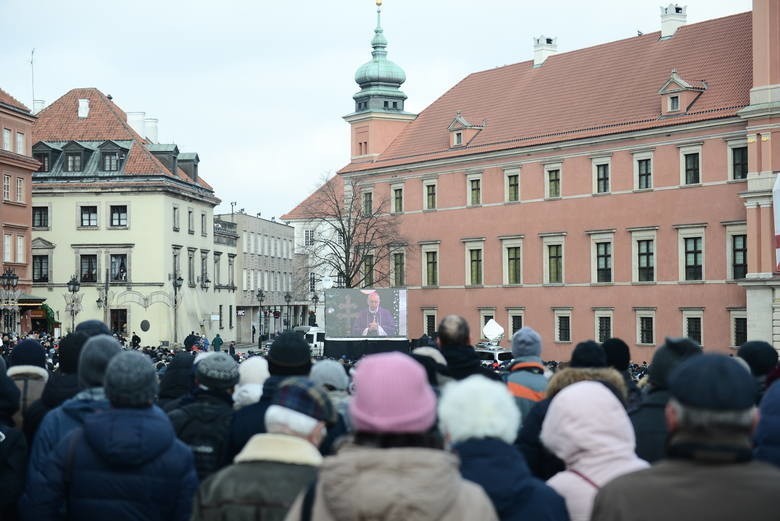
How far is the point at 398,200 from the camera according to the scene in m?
67.8

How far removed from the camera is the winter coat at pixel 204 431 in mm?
7285

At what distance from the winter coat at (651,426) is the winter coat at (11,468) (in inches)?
144

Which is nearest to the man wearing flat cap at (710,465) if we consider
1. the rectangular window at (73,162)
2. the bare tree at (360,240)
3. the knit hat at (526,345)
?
the knit hat at (526,345)

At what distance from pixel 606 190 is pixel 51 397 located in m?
49.7

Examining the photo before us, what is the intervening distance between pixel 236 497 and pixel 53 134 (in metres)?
70.8

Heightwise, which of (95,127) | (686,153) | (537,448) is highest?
(95,127)

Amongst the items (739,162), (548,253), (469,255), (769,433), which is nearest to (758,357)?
(769,433)

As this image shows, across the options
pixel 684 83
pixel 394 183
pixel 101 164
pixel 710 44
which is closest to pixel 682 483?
pixel 684 83

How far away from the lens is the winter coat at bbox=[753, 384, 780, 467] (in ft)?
22.3

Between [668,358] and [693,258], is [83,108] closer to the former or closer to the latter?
[693,258]

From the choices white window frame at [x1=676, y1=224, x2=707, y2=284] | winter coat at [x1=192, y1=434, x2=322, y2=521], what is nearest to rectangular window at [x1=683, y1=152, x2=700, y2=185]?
white window frame at [x1=676, y1=224, x2=707, y2=284]

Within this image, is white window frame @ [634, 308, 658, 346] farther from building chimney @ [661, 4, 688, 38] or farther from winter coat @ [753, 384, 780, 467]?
A: winter coat @ [753, 384, 780, 467]

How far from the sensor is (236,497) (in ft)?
17.2

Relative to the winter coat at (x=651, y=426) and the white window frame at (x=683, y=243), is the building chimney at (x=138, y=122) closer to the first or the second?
the white window frame at (x=683, y=243)
